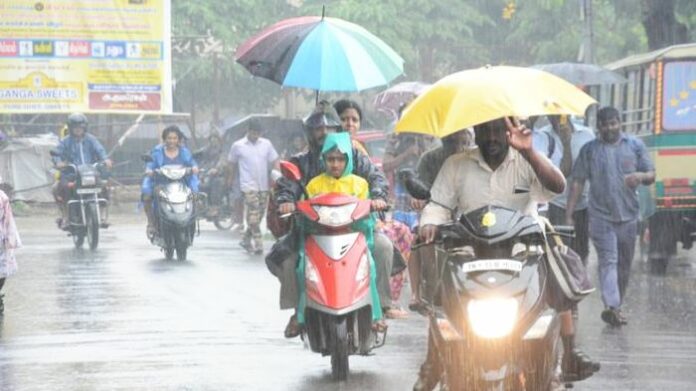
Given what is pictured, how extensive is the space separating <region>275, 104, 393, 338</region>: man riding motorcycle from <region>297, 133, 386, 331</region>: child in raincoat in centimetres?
8

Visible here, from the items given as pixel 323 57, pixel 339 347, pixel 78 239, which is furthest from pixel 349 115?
pixel 78 239

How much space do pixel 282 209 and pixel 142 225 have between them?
56.4 feet

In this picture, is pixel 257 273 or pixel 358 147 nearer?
pixel 358 147

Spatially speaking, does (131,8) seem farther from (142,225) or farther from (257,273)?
(257,273)

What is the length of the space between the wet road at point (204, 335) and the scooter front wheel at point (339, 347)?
0.10m

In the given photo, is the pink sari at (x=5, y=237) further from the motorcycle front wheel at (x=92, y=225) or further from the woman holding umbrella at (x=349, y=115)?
the motorcycle front wheel at (x=92, y=225)

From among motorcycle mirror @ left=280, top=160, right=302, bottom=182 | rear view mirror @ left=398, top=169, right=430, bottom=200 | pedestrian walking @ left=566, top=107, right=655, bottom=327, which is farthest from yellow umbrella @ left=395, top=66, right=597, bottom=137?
pedestrian walking @ left=566, top=107, right=655, bottom=327

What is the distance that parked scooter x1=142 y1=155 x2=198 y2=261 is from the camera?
1861 cm

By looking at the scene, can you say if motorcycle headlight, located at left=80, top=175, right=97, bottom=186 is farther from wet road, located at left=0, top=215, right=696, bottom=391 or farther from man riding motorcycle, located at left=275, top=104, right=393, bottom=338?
man riding motorcycle, located at left=275, top=104, right=393, bottom=338

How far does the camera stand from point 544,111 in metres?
6.75

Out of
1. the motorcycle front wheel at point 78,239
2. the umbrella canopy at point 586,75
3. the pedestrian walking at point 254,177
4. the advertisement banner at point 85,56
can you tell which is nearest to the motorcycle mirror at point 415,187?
the umbrella canopy at point 586,75

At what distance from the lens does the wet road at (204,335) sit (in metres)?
9.43

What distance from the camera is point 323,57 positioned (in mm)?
11211

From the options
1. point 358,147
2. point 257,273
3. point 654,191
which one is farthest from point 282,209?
point 654,191
